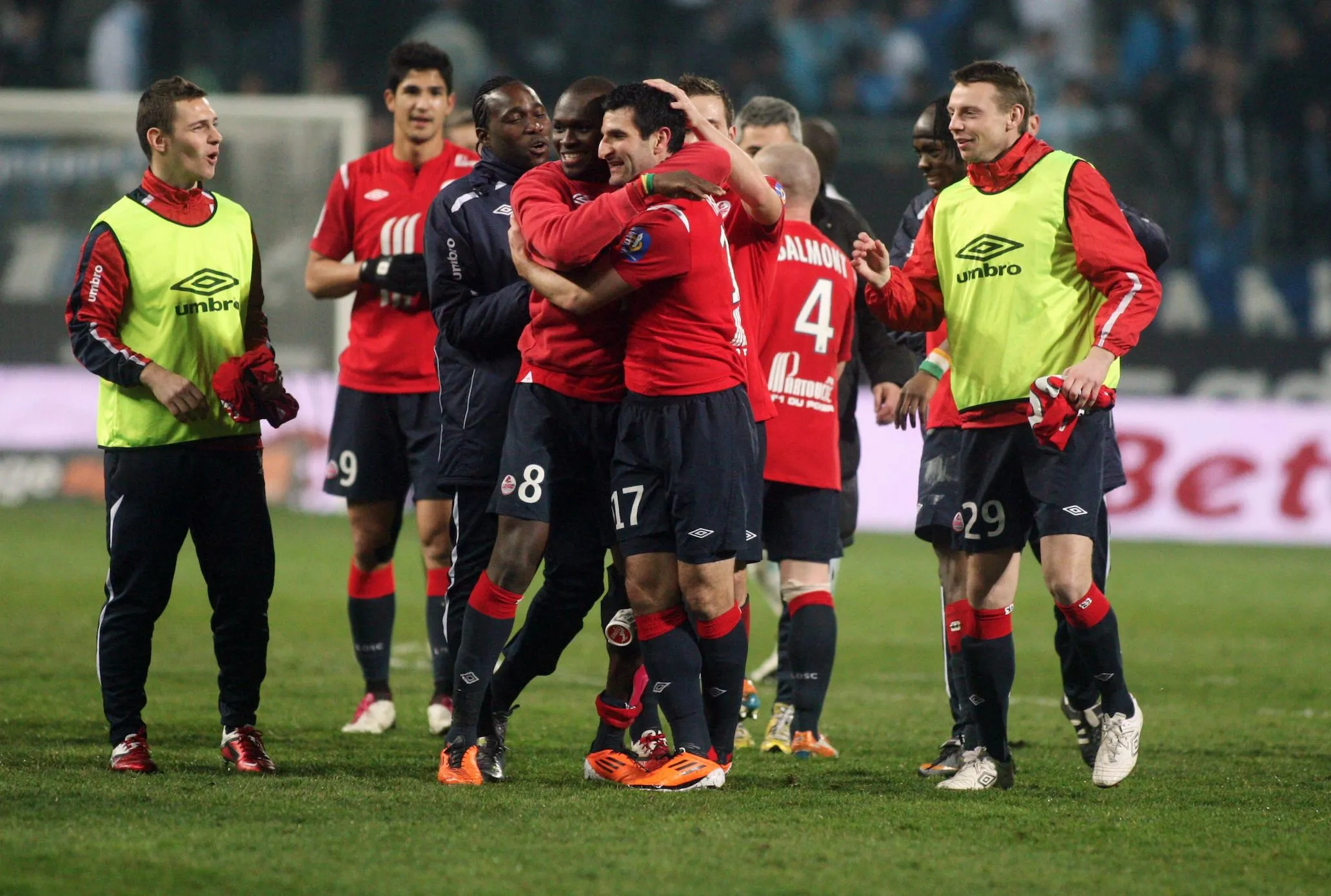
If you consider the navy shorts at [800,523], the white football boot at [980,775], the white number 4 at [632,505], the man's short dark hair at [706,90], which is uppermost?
the man's short dark hair at [706,90]

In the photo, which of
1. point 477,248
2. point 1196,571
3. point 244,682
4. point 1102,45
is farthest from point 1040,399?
point 1102,45

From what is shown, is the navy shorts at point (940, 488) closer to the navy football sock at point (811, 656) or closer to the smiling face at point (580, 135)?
the navy football sock at point (811, 656)

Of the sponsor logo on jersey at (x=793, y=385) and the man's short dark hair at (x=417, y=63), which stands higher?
the man's short dark hair at (x=417, y=63)

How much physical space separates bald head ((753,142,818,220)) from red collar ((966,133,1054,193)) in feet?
3.28

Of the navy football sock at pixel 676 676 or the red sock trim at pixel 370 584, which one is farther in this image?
the red sock trim at pixel 370 584

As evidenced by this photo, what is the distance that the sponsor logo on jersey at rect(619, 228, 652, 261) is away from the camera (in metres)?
4.96

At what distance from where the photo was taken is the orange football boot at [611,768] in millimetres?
5391

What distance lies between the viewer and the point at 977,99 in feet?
17.6

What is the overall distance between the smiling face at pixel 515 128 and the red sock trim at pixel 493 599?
1.41 meters

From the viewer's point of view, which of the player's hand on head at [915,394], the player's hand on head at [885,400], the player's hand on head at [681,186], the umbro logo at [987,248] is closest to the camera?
the player's hand on head at [681,186]

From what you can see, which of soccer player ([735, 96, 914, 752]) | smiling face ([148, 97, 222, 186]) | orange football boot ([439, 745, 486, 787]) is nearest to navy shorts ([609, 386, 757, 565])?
orange football boot ([439, 745, 486, 787])

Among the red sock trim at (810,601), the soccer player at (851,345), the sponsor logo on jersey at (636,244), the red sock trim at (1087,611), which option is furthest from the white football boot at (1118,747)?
the sponsor logo on jersey at (636,244)

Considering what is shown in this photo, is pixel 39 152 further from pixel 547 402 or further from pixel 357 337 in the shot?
pixel 547 402

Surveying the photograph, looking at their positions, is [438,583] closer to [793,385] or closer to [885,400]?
[793,385]
